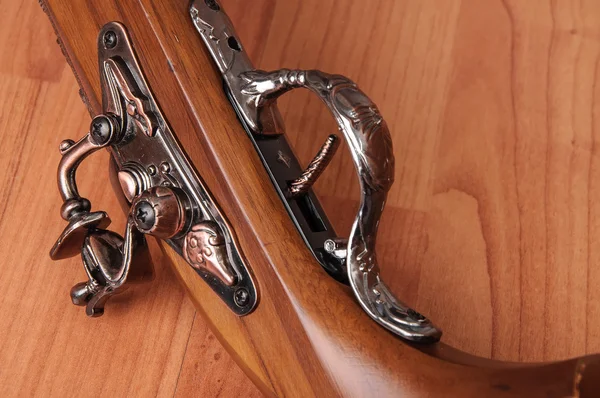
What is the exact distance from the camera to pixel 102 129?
91 centimetres

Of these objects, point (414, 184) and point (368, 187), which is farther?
point (414, 184)

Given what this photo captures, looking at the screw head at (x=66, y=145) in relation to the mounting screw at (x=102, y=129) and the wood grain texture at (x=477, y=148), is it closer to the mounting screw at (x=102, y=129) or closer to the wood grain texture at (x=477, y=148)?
the mounting screw at (x=102, y=129)

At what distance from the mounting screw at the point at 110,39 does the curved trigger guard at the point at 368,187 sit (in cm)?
21

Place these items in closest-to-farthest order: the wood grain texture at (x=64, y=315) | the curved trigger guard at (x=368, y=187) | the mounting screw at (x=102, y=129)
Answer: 1. the curved trigger guard at (x=368, y=187)
2. the mounting screw at (x=102, y=129)
3. the wood grain texture at (x=64, y=315)

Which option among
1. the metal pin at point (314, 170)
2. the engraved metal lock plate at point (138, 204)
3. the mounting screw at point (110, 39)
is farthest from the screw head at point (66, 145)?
the metal pin at point (314, 170)

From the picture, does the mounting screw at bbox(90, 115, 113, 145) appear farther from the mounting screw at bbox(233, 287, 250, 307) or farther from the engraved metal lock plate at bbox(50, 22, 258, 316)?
the mounting screw at bbox(233, 287, 250, 307)

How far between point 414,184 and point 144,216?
45cm

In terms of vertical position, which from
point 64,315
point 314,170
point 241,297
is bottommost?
point 64,315

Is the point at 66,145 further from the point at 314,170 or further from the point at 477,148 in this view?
the point at 477,148

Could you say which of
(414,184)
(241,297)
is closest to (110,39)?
(241,297)

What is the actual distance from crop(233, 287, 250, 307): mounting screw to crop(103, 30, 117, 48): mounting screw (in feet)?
0.98

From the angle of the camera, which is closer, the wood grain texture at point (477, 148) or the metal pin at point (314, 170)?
the metal pin at point (314, 170)

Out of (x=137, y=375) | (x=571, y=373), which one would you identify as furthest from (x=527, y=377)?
(x=137, y=375)

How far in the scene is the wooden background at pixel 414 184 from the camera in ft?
3.51
